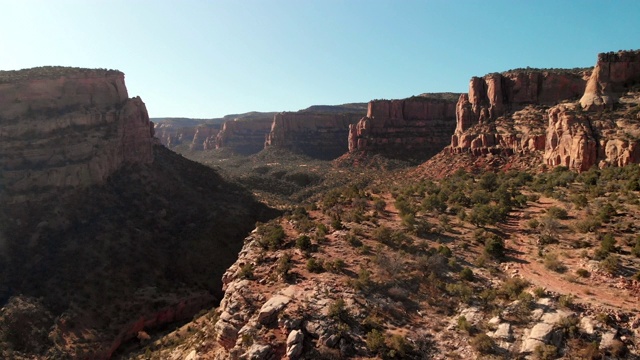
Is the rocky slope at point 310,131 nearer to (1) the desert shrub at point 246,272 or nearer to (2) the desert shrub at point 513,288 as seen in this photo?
(1) the desert shrub at point 246,272

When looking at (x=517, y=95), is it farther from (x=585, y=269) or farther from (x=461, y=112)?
(x=585, y=269)

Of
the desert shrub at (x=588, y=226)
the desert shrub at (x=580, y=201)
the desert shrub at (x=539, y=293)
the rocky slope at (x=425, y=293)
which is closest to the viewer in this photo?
the rocky slope at (x=425, y=293)

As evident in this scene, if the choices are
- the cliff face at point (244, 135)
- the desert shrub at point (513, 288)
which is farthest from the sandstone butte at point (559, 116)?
the cliff face at point (244, 135)

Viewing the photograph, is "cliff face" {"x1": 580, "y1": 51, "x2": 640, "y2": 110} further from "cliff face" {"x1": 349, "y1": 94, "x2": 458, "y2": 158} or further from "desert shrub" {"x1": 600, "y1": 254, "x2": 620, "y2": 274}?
"cliff face" {"x1": 349, "y1": 94, "x2": 458, "y2": 158}

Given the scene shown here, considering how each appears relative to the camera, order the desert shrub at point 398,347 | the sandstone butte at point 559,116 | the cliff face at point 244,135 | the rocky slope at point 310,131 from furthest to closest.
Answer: the cliff face at point 244,135 < the rocky slope at point 310,131 < the sandstone butte at point 559,116 < the desert shrub at point 398,347

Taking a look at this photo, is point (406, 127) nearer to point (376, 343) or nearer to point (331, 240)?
point (331, 240)

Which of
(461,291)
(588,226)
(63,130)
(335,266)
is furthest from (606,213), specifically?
(63,130)

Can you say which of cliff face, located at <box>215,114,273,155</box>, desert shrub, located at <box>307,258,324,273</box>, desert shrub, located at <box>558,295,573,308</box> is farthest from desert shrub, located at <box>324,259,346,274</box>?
cliff face, located at <box>215,114,273,155</box>

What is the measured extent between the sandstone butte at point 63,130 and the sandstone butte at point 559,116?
4928 cm

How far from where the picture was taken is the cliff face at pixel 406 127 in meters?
98.9

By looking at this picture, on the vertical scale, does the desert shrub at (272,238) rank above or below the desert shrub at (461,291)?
above

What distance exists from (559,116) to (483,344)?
34774 mm

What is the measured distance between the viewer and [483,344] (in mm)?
17703

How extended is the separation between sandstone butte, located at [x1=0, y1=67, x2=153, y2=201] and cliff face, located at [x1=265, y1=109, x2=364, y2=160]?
7983cm
